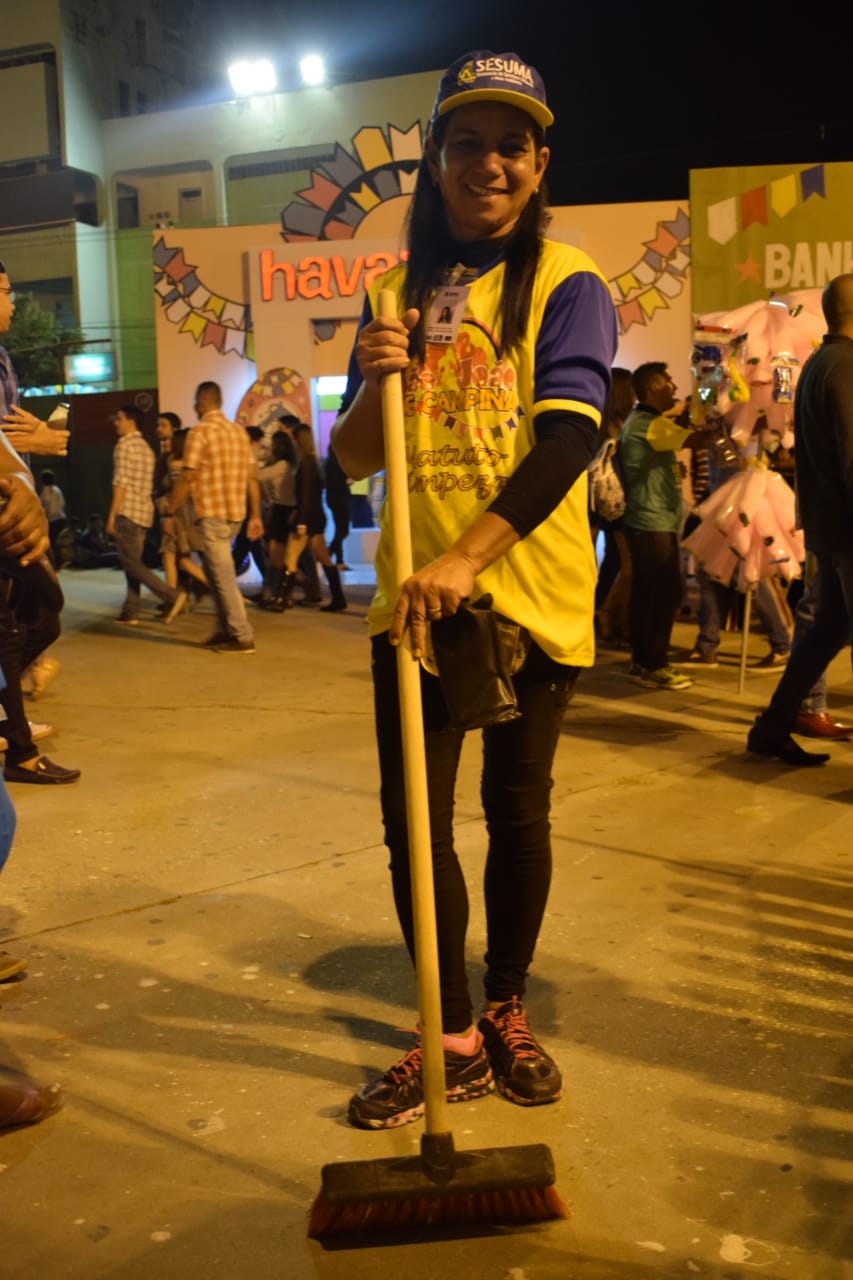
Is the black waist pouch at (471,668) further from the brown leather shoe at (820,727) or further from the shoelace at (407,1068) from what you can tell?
the brown leather shoe at (820,727)

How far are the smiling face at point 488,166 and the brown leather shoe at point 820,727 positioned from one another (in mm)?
4285

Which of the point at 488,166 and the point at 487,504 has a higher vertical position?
the point at 488,166

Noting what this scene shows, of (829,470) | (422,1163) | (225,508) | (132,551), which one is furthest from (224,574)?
(422,1163)

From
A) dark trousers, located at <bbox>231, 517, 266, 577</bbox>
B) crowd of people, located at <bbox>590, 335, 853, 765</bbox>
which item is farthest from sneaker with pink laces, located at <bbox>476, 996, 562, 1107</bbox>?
dark trousers, located at <bbox>231, 517, 266, 577</bbox>

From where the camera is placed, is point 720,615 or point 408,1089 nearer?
point 408,1089

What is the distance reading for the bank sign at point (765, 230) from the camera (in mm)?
13859

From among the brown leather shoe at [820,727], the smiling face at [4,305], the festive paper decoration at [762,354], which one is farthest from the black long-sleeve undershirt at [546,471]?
the festive paper decoration at [762,354]

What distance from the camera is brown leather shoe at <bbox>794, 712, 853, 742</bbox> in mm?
6480

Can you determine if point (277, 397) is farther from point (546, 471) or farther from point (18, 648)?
point (546, 471)

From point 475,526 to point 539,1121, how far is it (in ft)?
4.07

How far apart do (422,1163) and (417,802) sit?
0.64 metres

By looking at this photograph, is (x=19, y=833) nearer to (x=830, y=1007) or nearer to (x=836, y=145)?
(x=830, y=1007)

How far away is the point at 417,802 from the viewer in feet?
7.75

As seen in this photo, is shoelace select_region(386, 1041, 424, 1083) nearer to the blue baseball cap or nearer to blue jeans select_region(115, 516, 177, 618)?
the blue baseball cap
